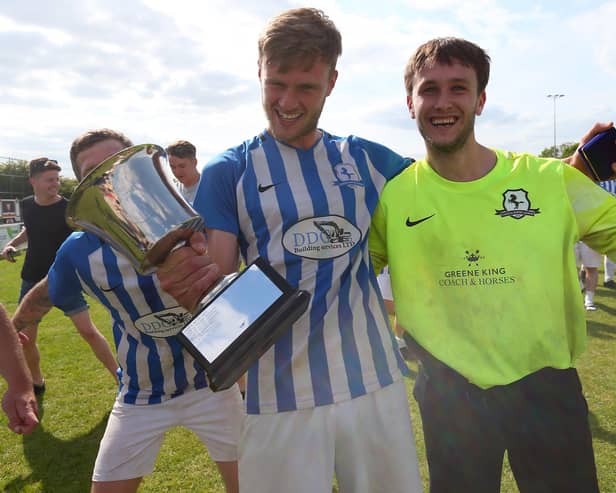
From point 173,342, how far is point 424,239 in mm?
1261

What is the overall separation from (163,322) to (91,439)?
224 cm

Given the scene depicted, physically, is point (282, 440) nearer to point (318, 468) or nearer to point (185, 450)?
point (318, 468)

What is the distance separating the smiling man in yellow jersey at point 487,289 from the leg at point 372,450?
0.52 ft

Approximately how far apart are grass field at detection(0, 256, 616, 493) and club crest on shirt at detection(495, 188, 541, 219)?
2.01 metres

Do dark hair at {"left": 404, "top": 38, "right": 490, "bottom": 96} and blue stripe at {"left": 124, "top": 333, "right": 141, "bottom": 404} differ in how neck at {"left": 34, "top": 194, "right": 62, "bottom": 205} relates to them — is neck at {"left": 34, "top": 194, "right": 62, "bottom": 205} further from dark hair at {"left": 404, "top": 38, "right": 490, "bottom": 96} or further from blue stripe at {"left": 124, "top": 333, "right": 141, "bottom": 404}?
dark hair at {"left": 404, "top": 38, "right": 490, "bottom": 96}

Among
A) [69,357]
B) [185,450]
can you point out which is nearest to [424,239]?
[185,450]

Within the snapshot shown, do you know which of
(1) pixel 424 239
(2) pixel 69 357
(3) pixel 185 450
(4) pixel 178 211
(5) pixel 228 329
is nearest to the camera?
(5) pixel 228 329

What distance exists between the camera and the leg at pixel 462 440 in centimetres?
177

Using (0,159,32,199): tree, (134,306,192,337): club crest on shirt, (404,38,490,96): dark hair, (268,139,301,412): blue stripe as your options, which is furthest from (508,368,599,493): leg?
(0,159,32,199): tree

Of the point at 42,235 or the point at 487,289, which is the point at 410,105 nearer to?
the point at 487,289

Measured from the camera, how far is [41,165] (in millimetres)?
5008

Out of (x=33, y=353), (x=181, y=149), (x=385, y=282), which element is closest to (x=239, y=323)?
(x=385, y=282)

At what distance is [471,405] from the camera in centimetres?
177

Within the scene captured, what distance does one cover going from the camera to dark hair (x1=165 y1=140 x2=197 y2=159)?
5.28 m
